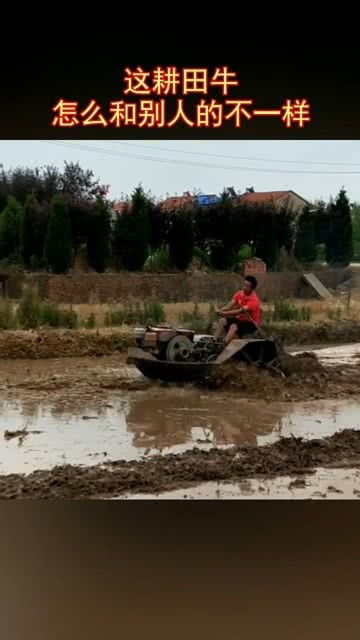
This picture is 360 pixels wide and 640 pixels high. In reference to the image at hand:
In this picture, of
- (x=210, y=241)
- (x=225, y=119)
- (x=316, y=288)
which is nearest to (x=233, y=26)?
(x=225, y=119)

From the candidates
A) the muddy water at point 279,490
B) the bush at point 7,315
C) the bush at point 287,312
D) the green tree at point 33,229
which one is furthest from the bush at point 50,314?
the muddy water at point 279,490

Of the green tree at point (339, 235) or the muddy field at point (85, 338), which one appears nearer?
the green tree at point (339, 235)

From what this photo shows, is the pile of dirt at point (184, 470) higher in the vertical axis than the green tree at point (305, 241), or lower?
lower

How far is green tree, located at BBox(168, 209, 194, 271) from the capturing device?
5.47 meters

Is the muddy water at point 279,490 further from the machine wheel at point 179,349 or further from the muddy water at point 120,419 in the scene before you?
the machine wheel at point 179,349

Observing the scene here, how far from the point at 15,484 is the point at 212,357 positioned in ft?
9.15

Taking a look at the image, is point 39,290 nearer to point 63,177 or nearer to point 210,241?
point 63,177

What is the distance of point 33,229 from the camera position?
529 cm

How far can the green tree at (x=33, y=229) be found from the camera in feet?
17.3

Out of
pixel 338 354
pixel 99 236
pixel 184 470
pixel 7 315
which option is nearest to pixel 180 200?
pixel 99 236

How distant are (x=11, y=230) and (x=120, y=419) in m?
1.52

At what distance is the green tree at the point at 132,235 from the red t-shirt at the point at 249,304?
0.81 m

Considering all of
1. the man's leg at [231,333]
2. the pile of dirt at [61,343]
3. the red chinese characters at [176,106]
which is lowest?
the pile of dirt at [61,343]

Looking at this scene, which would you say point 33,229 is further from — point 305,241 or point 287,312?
point 287,312
